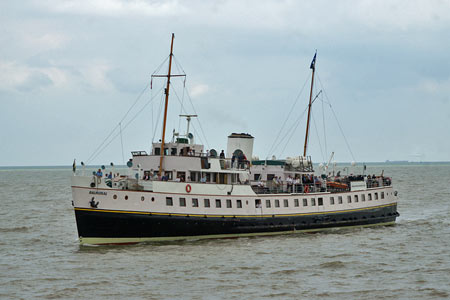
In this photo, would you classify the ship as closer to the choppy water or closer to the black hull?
the black hull

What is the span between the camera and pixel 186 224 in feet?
122

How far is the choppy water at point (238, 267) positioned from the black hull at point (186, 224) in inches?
32.8

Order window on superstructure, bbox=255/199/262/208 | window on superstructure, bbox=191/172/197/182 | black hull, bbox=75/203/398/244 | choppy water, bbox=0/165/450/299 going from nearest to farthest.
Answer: choppy water, bbox=0/165/450/299 < black hull, bbox=75/203/398/244 < window on superstructure, bbox=191/172/197/182 < window on superstructure, bbox=255/199/262/208

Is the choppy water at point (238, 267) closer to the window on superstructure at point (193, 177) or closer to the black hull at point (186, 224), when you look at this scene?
the black hull at point (186, 224)

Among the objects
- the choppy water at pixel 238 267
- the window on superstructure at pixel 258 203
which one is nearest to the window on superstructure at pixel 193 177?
the window on superstructure at pixel 258 203

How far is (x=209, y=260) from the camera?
104ft

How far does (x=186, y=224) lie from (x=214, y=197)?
107 inches

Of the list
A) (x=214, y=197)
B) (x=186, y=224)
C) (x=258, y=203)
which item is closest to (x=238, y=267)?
(x=186, y=224)

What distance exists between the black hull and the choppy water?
0.83 metres

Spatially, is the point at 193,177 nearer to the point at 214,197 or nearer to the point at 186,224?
the point at 214,197

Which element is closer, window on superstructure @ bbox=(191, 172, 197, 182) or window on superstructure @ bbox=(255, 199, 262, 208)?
window on superstructure @ bbox=(191, 172, 197, 182)

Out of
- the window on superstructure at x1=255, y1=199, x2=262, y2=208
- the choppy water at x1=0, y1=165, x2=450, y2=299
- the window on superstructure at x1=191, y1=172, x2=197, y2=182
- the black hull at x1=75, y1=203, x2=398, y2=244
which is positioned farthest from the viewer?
the window on superstructure at x1=255, y1=199, x2=262, y2=208

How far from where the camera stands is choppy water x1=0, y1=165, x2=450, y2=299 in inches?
1008

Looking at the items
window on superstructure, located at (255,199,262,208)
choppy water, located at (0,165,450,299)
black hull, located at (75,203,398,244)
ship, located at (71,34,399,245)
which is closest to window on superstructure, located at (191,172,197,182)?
ship, located at (71,34,399,245)
